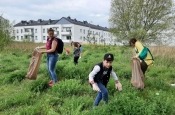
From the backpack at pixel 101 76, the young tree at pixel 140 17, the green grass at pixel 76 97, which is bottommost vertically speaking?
the green grass at pixel 76 97

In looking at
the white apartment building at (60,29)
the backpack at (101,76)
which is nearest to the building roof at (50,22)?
the white apartment building at (60,29)

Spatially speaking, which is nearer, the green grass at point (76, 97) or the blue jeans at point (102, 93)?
the green grass at point (76, 97)

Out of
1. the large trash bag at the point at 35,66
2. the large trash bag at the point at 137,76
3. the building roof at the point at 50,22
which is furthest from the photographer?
the building roof at the point at 50,22

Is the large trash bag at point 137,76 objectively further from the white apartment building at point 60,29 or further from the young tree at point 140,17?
the white apartment building at point 60,29

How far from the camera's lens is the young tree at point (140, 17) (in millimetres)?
44188

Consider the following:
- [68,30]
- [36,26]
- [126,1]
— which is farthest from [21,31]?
[126,1]

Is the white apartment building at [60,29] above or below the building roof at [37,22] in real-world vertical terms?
below

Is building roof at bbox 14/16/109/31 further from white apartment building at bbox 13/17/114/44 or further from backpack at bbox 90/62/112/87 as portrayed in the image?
backpack at bbox 90/62/112/87

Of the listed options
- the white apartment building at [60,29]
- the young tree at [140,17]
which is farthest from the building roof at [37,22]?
the young tree at [140,17]

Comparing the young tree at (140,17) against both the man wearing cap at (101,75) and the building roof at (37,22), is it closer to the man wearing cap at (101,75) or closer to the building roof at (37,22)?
the man wearing cap at (101,75)

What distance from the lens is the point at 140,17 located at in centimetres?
4459

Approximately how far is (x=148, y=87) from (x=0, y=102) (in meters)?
4.34

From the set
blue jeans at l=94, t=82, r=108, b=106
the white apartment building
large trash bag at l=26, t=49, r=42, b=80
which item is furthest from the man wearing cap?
the white apartment building

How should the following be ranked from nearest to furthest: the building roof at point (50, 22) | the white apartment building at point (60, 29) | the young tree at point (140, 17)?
the young tree at point (140, 17) < the white apartment building at point (60, 29) < the building roof at point (50, 22)
